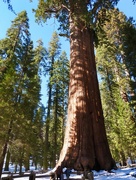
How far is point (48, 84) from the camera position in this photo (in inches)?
945

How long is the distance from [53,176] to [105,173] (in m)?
2.14

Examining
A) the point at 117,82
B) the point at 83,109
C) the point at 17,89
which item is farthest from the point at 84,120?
the point at 117,82

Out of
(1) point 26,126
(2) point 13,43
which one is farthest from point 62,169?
(2) point 13,43

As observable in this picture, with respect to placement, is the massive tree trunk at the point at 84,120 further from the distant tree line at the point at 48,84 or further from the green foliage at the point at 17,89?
the green foliage at the point at 17,89

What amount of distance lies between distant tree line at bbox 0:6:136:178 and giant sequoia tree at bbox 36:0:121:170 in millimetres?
1606

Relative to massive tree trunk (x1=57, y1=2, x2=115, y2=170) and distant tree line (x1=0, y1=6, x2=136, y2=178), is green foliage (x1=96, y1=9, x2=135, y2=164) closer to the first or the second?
distant tree line (x1=0, y1=6, x2=136, y2=178)

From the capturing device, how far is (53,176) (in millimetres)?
6387

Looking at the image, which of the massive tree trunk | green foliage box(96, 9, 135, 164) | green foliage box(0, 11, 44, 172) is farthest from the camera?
green foliage box(96, 9, 135, 164)

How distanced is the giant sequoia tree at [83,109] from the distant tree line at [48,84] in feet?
5.27

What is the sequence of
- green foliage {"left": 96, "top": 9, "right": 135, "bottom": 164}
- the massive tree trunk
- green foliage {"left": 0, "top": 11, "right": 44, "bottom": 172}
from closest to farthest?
the massive tree trunk < green foliage {"left": 0, "top": 11, "right": 44, "bottom": 172} < green foliage {"left": 96, "top": 9, "right": 135, "bottom": 164}

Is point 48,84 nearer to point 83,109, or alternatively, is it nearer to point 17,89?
point 17,89

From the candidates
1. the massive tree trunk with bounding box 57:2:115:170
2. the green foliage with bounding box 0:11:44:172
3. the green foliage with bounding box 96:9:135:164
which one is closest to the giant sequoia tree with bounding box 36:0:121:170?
the massive tree trunk with bounding box 57:2:115:170

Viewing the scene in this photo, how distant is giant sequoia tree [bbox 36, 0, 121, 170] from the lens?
7.52m

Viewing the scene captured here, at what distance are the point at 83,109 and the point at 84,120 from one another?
513mm
